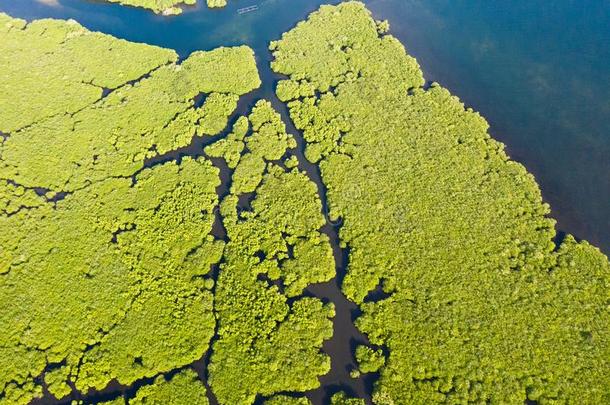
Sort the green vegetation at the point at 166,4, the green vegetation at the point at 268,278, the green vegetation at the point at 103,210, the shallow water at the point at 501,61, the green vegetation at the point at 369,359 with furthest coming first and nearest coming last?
1. the green vegetation at the point at 166,4
2. the shallow water at the point at 501,61
3. the green vegetation at the point at 103,210
4. the green vegetation at the point at 268,278
5. the green vegetation at the point at 369,359

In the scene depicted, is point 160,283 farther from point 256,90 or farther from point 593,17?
point 593,17

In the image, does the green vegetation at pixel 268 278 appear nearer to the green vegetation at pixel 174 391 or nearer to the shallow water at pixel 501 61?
the green vegetation at pixel 174 391

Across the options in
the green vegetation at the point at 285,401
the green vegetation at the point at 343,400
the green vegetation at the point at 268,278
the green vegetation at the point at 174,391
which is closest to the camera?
the green vegetation at the point at 343,400

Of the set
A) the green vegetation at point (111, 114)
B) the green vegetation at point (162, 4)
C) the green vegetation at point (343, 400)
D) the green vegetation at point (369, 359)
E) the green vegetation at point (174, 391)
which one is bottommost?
the green vegetation at point (174, 391)

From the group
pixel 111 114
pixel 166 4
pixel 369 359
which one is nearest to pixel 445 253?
pixel 369 359

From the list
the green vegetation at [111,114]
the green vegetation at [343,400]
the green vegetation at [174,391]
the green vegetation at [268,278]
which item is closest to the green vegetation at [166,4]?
the green vegetation at [111,114]

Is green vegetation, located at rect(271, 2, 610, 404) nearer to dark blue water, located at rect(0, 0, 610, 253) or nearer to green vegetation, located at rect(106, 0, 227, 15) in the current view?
dark blue water, located at rect(0, 0, 610, 253)

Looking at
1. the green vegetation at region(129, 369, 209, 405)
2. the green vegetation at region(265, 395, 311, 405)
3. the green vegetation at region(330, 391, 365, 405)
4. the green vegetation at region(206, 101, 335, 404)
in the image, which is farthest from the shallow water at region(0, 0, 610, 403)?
the green vegetation at region(129, 369, 209, 405)
